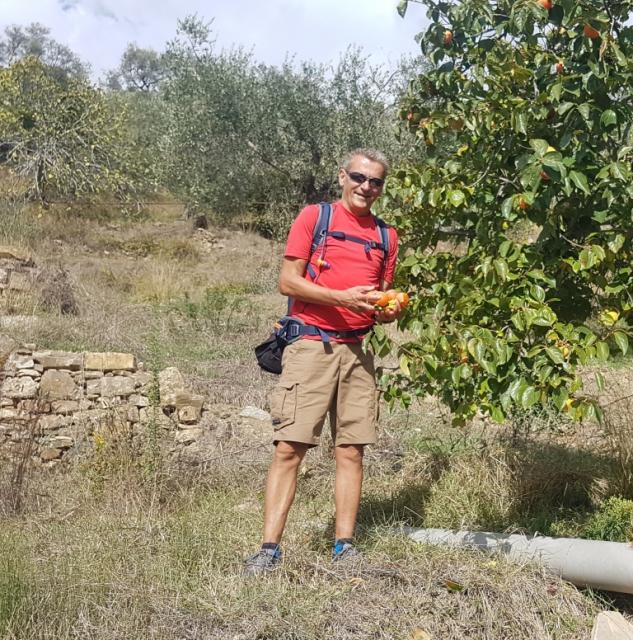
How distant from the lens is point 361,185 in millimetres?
3277

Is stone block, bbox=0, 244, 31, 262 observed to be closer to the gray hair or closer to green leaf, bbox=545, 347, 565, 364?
the gray hair

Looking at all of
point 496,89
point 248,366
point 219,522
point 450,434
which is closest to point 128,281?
point 248,366

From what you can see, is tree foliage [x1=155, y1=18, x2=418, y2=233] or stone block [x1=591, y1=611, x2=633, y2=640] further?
tree foliage [x1=155, y1=18, x2=418, y2=233]

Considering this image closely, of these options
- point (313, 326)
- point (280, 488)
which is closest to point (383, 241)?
point (313, 326)

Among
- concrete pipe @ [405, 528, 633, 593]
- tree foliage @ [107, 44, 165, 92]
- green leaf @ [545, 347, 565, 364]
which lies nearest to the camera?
green leaf @ [545, 347, 565, 364]

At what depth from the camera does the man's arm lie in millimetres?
3062

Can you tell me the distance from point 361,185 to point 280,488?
1292 millimetres

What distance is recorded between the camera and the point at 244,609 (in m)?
2.80

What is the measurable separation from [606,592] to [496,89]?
2.16 meters

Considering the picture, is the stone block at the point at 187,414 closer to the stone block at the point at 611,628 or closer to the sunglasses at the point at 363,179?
the sunglasses at the point at 363,179

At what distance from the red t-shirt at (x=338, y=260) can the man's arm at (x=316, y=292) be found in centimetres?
5

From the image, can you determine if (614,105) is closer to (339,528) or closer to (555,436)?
(339,528)

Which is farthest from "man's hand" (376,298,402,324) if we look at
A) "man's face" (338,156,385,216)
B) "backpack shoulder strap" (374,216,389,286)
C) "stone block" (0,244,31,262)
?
"stone block" (0,244,31,262)

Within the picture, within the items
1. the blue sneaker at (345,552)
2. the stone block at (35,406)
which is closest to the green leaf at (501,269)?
the blue sneaker at (345,552)
